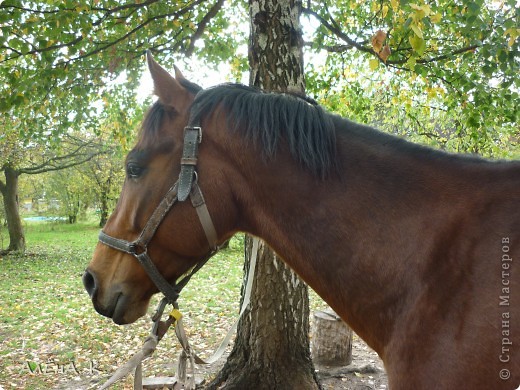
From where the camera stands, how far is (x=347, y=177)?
1.72 meters

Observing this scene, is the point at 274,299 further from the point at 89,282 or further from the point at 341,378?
the point at 89,282

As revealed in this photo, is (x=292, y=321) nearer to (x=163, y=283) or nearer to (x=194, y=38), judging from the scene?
(x=163, y=283)

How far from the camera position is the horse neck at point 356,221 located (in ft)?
5.15

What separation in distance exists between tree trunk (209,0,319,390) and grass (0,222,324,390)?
1671 millimetres

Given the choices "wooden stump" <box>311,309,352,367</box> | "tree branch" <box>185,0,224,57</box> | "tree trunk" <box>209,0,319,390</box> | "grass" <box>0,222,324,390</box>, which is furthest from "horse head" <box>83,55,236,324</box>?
"wooden stump" <box>311,309,352,367</box>

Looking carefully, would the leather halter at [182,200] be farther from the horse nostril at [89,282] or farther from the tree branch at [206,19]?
the tree branch at [206,19]

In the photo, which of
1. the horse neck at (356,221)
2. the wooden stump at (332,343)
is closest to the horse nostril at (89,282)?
the horse neck at (356,221)

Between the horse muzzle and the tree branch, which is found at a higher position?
the tree branch

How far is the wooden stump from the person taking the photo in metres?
5.19

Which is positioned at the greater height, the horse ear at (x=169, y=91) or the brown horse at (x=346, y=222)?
the horse ear at (x=169, y=91)

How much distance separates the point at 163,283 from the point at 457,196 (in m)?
1.34

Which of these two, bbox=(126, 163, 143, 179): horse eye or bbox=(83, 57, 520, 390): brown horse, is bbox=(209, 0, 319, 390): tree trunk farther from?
bbox=(126, 163, 143, 179): horse eye

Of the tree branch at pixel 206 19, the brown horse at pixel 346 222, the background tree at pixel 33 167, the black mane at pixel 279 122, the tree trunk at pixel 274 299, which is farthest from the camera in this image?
the background tree at pixel 33 167

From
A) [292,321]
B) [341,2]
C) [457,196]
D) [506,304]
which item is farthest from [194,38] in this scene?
[506,304]
